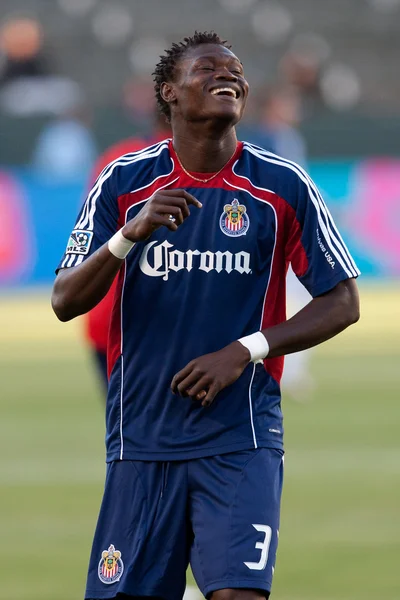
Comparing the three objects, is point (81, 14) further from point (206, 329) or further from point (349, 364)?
point (206, 329)

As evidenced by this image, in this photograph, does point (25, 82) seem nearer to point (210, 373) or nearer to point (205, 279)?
point (205, 279)

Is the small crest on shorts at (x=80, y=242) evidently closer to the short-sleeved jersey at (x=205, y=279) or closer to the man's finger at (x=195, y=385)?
the short-sleeved jersey at (x=205, y=279)

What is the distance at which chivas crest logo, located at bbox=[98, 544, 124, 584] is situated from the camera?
5.02 meters

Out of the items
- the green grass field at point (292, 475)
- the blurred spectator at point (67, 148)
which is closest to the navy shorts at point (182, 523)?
the green grass field at point (292, 475)

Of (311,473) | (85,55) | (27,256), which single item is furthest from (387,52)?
(311,473)

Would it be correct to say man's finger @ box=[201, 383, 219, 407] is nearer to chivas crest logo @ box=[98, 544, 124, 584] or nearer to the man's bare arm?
the man's bare arm

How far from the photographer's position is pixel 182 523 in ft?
16.4

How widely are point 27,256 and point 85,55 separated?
6797mm

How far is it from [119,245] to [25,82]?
2118cm

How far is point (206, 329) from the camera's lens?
506cm

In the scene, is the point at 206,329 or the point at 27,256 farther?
Result: the point at 27,256

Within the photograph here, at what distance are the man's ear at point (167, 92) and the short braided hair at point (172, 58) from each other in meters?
0.02

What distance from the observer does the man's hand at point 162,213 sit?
15.2 ft

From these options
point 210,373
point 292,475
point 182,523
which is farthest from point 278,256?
point 292,475
